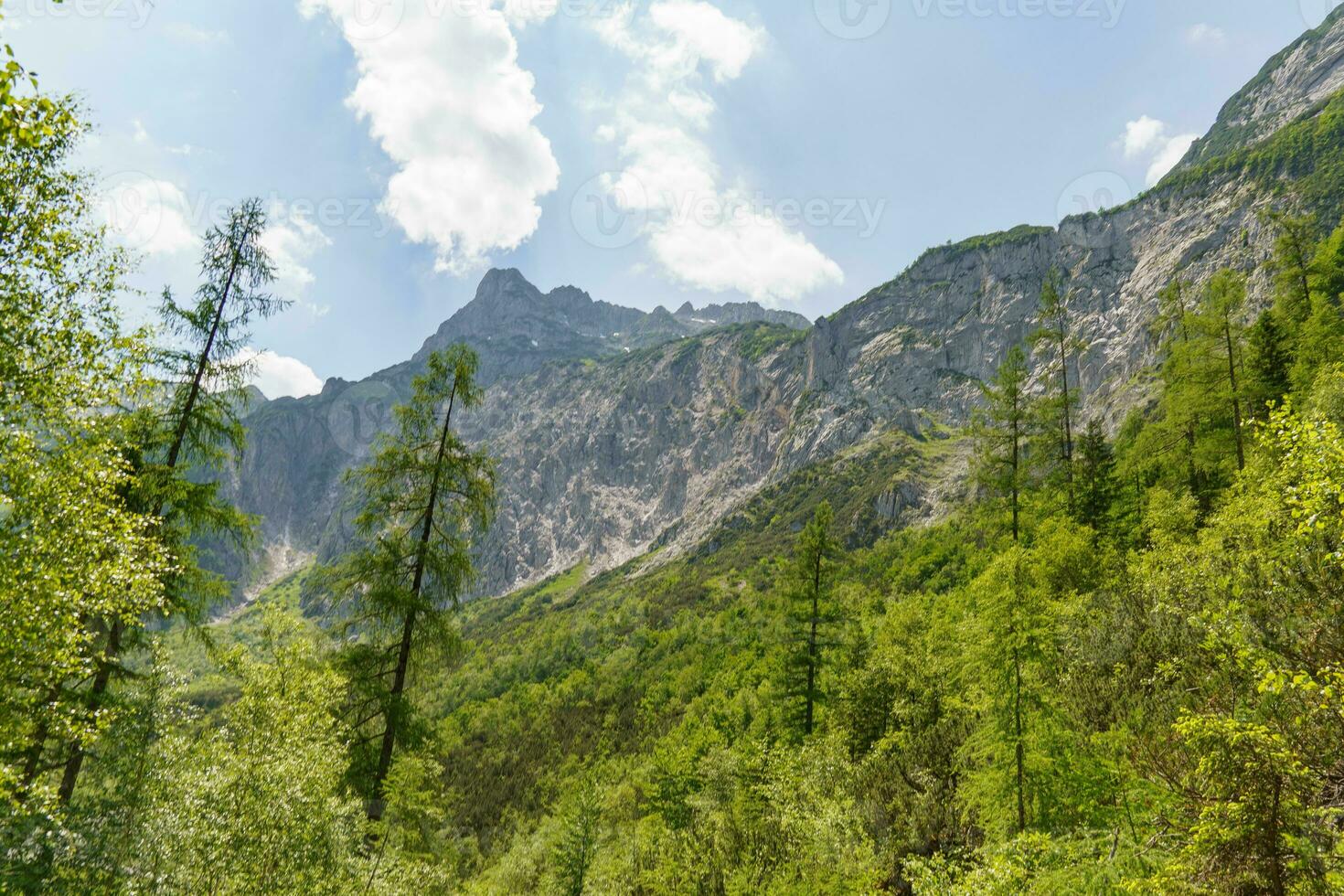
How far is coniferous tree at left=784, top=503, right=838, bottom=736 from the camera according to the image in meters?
24.7

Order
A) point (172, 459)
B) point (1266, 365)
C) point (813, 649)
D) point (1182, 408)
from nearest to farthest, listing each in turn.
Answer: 1. point (172, 459)
2. point (813, 649)
3. point (1266, 365)
4. point (1182, 408)

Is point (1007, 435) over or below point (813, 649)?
over

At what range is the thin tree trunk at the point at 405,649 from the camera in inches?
456

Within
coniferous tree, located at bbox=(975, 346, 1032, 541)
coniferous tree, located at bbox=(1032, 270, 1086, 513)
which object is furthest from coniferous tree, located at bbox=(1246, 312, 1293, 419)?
coniferous tree, located at bbox=(975, 346, 1032, 541)

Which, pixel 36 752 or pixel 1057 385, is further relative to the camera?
pixel 1057 385

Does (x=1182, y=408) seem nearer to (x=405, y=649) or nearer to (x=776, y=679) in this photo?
(x=776, y=679)

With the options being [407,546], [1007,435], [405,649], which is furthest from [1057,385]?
[405,649]

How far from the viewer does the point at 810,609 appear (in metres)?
25.3

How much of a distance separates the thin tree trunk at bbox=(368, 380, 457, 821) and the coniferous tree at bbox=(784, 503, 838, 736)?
54.6 feet

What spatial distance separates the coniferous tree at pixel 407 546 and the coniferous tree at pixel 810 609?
52.9 feet

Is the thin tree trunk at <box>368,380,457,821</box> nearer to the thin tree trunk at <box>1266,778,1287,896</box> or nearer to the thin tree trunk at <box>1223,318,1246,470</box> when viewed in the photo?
the thin tree trunk at <box>1266,778,1287,896</box>

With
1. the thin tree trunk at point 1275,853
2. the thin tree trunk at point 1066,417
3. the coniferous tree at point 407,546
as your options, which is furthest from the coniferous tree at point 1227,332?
the coniferous tree at point 407,546

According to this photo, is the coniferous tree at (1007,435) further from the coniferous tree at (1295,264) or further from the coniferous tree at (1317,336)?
the coniferous tree at (1295,264)

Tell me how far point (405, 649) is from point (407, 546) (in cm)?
228
